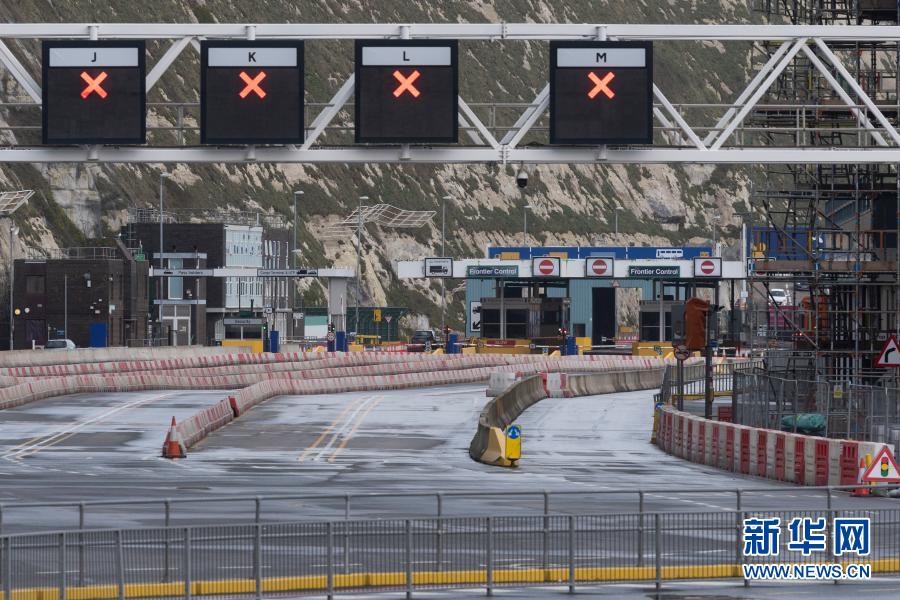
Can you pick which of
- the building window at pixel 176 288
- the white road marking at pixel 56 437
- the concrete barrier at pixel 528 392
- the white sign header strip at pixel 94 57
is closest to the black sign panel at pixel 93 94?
the white sign header strip at pixel 94 57

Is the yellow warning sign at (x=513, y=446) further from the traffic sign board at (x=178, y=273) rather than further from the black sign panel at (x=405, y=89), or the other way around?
the traffic sign board at (x=178, y=273)

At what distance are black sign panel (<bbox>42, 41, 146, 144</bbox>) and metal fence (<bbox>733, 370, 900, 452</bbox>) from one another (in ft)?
48.6

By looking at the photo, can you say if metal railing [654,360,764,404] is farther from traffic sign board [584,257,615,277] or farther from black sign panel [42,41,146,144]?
traffic sign board [584,257,615,277]

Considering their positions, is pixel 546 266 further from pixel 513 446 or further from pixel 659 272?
pixel 513 446

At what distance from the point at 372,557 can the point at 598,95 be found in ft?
51.2

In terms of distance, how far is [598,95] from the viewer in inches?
1286

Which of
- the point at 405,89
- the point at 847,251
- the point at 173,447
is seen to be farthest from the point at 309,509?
the point at 847,251

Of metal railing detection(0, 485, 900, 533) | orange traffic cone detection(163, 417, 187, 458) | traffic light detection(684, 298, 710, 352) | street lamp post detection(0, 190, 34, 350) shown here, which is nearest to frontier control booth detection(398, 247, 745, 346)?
street lamp post detection(0, 190, 34, 350)

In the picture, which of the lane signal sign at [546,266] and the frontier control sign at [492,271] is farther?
the frontier control sign at [492,271]

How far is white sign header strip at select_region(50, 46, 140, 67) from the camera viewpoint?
32.9 meters

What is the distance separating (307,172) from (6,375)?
90.1 metres

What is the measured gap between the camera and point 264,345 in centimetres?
10506

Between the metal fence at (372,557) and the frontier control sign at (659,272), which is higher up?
the frontier control sign at (659,272)

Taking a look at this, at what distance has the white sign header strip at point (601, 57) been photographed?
32.7 meters
